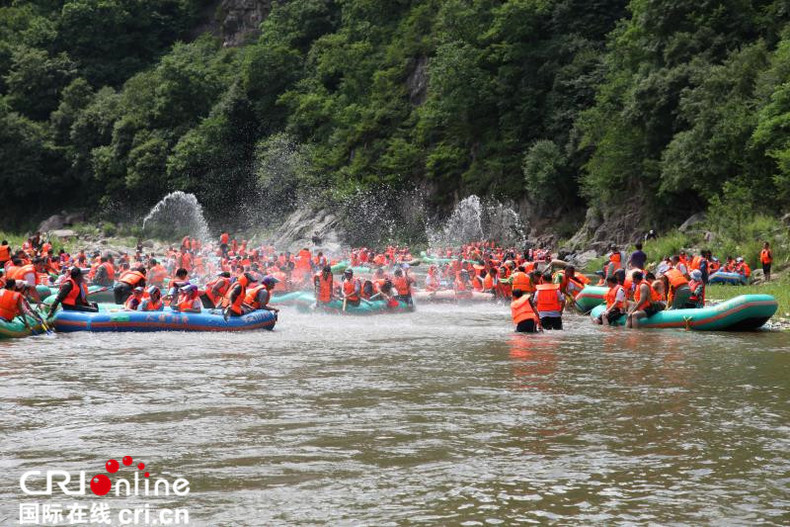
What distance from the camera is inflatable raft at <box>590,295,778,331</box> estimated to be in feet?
58.2

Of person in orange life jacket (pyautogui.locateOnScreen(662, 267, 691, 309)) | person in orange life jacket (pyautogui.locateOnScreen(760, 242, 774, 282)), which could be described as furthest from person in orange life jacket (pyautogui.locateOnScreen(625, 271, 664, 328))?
person in orange life jacket (pyautogui.locateOnScreen(760, 242, 774, 282))

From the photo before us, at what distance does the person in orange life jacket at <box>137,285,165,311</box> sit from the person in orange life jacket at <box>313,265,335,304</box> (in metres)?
4.08

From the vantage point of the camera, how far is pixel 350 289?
71.8 feet

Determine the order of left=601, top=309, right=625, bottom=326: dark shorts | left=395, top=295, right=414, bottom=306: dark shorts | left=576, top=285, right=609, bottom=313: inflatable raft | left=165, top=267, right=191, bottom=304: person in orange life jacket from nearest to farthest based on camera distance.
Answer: left=601, top=309, right=625, bottom=326: dark shorts → left=165, top=267, right=191, bottom=304: person in orange life jacket → left=576, top=285, right=609, bottom=313: inflatable raft → left=395, top=295, right=414, bottom=306: dark shorts

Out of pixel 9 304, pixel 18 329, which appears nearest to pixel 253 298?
pixel 18 329

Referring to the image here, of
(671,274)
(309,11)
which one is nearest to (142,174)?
(309,11)

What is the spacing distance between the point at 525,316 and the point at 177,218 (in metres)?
43.8

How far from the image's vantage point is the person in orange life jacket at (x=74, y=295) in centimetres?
1862

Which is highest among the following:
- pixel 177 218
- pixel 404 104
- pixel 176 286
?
pixel 404 104

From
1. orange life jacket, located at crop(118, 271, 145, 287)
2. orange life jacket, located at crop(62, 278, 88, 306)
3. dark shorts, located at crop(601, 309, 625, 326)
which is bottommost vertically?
dark shorts, located at crop(601, 309, 625, 326)

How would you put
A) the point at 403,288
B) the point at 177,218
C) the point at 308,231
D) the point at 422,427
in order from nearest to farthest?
1. the point at 422,427
2. the point at 403,288
3. the point at 308,231
4. the point at 177,218

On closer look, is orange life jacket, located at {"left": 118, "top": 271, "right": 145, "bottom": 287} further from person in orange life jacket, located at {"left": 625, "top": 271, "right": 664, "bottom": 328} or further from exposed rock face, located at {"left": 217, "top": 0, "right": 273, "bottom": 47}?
exposed rock face, located at {"left": 217, "top": 0, "right": 273, "bottom": 47}

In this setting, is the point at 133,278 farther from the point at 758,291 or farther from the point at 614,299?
the point at 758,291

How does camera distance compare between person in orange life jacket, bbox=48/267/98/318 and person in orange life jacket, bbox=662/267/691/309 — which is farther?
person in orange life jacket, bbox=662/267/691/309
